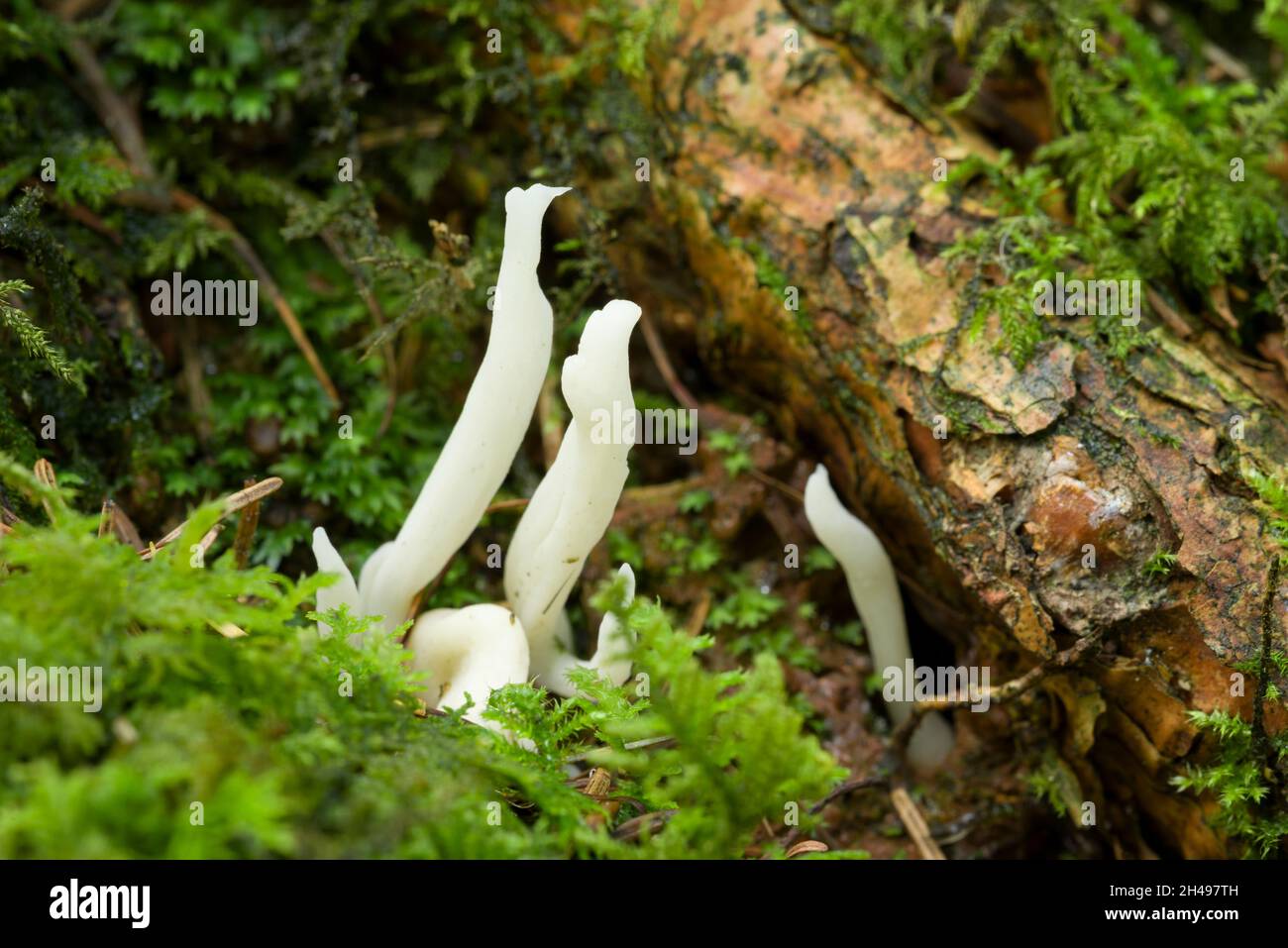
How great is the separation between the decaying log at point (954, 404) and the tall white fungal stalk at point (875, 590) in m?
0.10

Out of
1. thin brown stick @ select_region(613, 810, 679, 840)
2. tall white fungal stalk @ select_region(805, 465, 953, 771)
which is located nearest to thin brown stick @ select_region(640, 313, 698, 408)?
tall white fungal stalk @ select_region(805, 465, 953, 771)

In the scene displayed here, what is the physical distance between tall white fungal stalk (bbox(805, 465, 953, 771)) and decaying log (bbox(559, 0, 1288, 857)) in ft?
0.33

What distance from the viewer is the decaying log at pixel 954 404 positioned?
7.02 ft

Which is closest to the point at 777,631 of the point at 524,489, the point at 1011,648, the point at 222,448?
the point at 1011,648

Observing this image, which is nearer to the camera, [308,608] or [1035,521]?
[1035,521]

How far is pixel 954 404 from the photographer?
2355 millimetres

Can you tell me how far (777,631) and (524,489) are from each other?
816 millimetres

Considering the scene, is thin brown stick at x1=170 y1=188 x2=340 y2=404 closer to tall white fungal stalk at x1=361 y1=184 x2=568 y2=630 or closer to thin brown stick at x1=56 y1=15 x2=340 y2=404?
thin brown stick at x1=56 y1=15 x2=340 y2=404

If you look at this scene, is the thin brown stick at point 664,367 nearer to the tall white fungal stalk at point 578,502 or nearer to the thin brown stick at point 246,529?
the tall white fungal stalk at point 578,502

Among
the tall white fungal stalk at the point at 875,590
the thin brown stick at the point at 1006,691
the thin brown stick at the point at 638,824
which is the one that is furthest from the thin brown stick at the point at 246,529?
the thin brown stick at the point at 1006,691

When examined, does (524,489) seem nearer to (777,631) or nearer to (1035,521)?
(777,631)

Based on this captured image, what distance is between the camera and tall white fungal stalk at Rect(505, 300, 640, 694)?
201cm

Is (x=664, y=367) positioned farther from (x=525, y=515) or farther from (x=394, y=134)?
(x=394, y=134)
